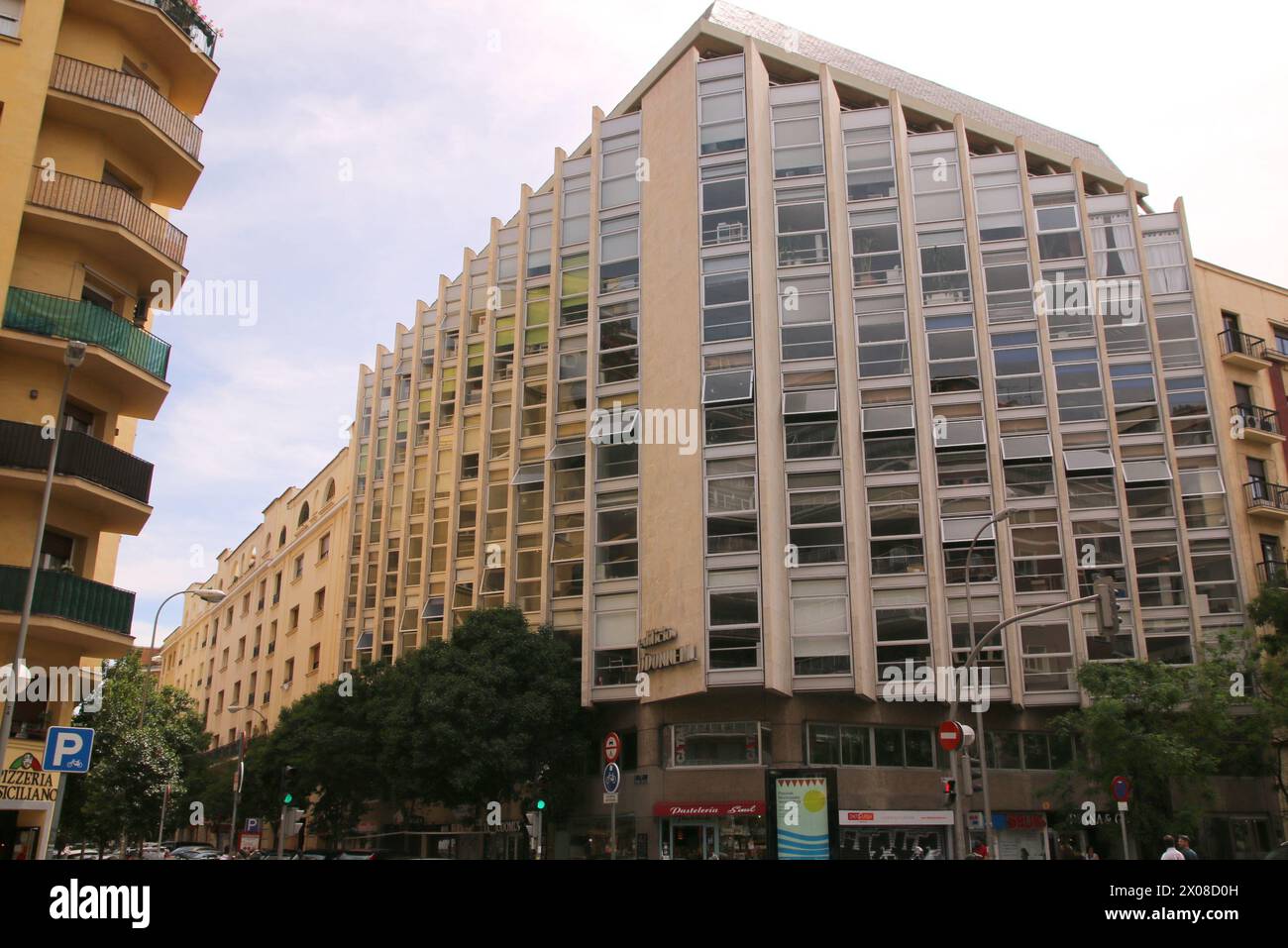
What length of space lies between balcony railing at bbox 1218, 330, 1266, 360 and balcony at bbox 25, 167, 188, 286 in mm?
42695

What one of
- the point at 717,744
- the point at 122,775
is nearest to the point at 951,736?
the point at 717,744

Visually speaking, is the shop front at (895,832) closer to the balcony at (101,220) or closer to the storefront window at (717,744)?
the storefront window at (717,744)

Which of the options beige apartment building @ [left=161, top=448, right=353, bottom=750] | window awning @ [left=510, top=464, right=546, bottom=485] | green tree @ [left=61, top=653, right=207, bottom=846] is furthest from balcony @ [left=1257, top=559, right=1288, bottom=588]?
green tree @ [left=61, top=653, right=207, bottom=846]

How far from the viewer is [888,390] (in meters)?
40.9

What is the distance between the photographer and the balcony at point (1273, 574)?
3847 cm

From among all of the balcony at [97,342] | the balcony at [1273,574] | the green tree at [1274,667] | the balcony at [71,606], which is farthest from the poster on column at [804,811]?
the balcony at [97,342]

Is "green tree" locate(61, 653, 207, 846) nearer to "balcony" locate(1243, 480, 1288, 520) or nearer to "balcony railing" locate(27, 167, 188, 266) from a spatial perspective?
"balcony railing" locate(27, 167, 188, 266)

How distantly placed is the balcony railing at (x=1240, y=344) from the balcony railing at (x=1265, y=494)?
604cm

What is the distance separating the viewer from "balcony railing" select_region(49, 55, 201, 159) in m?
24.4

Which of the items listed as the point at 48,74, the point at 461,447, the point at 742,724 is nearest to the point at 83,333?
the point at 48,74

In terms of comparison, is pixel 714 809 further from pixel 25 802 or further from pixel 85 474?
pixel 85 474

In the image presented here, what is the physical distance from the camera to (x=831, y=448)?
3916 cm

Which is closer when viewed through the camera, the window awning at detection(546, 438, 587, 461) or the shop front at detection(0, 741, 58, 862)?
the shop front at detection(0, 741, 58, 862)
